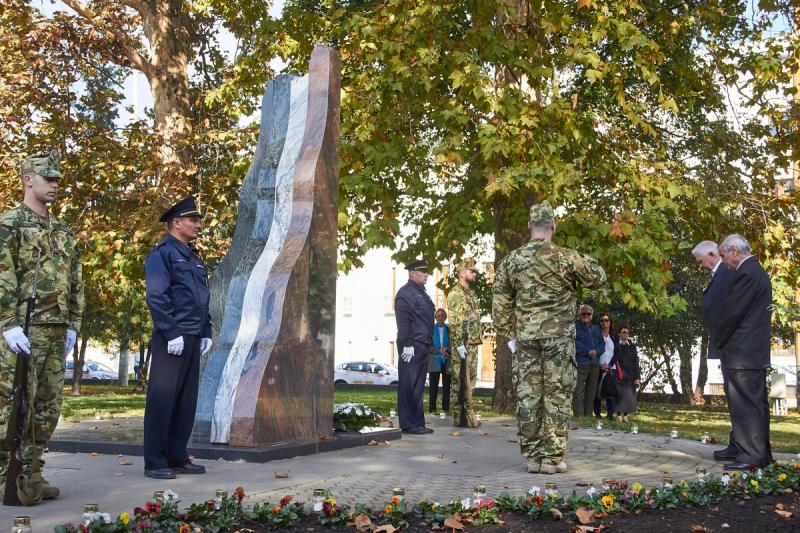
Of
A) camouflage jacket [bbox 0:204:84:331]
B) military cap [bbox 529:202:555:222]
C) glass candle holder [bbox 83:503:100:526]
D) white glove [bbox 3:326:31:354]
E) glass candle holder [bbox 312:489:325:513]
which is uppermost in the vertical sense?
military cap [bbox 529:202:555:222]

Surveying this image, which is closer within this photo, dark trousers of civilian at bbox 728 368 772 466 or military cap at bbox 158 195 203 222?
military cap at bbox 158 195 203 222

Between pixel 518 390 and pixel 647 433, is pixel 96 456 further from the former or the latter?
pixel 647 433

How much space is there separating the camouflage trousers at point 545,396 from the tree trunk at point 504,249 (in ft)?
29.9

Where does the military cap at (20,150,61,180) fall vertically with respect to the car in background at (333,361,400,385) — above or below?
above

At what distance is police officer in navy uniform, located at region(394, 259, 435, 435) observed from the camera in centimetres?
1348

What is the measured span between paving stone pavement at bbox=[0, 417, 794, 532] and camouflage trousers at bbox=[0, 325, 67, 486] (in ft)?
1.53

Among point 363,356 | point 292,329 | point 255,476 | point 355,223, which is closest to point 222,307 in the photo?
point 292,329

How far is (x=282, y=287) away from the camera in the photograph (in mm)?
10422

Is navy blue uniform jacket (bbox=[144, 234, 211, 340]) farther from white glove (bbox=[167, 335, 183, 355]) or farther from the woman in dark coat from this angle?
the woman in dark coat

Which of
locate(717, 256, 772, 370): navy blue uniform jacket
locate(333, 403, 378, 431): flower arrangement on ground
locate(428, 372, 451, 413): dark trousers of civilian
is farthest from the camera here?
locate(428, 372, 451, 413): dark trousers of civilian

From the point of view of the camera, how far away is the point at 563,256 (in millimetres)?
9320

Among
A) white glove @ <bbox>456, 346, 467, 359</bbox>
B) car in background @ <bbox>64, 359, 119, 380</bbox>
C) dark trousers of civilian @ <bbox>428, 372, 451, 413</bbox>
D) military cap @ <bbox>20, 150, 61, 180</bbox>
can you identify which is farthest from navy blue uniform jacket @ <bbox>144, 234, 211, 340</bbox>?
car in background @ <bbox>64, 359, 119, 380</bbox>

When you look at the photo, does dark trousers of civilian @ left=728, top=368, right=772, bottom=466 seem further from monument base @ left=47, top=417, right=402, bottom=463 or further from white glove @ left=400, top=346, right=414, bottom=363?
white glove @ left=400, top=346, right=414, bottom=363

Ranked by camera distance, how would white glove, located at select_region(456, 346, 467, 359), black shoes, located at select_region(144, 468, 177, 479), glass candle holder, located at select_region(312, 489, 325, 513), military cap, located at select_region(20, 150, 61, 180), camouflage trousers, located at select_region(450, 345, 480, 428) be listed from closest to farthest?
glass candle holder, located at select_region(312, 489, 325, 513) → military cap, located at select_region(20, 150, 61, 180) → black shoes, located at select_region(144, 468, 177, 479) → white glove, located at select_region(456, 346, 467, 359) → camouflage trousers, located at select_region(450, 345, 480, 428)
